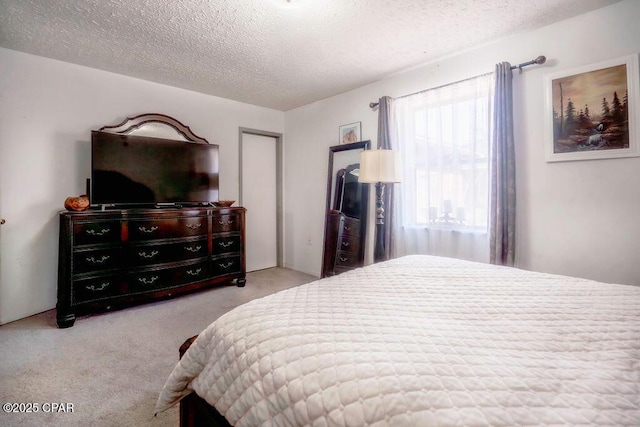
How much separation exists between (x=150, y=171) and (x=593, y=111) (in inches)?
159

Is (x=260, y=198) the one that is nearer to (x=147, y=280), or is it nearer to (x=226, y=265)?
(x=226, y=265)

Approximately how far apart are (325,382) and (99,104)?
3.75 meters

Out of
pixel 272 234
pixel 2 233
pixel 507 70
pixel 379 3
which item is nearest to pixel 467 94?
pixel 507 70

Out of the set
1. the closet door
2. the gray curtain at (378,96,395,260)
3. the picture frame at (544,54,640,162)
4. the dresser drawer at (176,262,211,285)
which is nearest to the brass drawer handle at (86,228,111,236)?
the dresser drawer at (176,262,211,285)

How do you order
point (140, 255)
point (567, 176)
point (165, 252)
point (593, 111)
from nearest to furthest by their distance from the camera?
point (593, 111), point (567, 176), point (140, 255), point (165, 252)

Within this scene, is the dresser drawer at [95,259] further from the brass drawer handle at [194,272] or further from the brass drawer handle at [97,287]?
the brass drawer handle at [194,272]

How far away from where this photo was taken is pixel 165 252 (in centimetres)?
307

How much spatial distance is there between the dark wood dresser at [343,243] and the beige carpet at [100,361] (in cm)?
119

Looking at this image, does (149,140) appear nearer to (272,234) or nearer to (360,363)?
(272,234)

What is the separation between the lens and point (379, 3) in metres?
2.03

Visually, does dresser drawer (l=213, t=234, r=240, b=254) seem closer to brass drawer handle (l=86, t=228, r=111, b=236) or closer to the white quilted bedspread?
brass drawer handle (l=86, t=228, r=111, b=236)

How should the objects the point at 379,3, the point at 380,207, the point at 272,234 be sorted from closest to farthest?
the point at 379,3 < the point at 380,207 < the point at 272,234

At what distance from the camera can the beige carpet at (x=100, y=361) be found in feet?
4.97

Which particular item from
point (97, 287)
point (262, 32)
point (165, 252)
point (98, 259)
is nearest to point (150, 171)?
point (165, 252)
